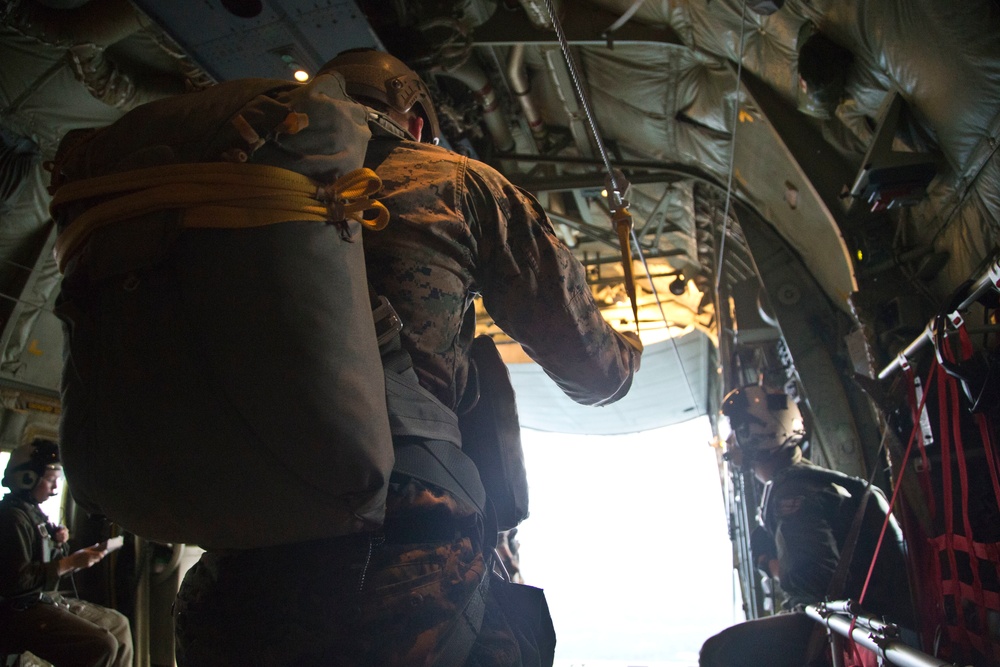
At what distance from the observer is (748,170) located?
4887mm

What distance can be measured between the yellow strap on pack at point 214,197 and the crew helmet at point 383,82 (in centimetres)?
68

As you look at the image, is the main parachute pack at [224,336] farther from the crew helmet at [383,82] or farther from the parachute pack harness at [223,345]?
the crew helmet at [383,82]

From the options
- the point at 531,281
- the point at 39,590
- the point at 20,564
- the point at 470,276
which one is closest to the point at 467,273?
the point at 470,276

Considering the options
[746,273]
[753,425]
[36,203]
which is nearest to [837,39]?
[753,425]

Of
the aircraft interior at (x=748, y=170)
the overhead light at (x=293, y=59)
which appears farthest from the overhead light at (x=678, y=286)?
the overhead light at (x=293, y=59)

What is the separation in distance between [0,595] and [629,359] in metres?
5.17

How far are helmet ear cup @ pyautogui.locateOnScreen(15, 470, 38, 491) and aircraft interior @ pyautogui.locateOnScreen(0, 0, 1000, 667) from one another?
1.04 metres

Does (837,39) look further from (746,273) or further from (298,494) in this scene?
(746,273)

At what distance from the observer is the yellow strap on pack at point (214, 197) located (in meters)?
0.98

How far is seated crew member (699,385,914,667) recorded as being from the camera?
3303mm

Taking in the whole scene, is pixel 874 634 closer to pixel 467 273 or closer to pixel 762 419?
pixel 467 273

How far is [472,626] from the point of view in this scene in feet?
3.71

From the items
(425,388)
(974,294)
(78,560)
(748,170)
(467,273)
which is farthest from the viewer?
(78,560)

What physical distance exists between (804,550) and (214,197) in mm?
3264
